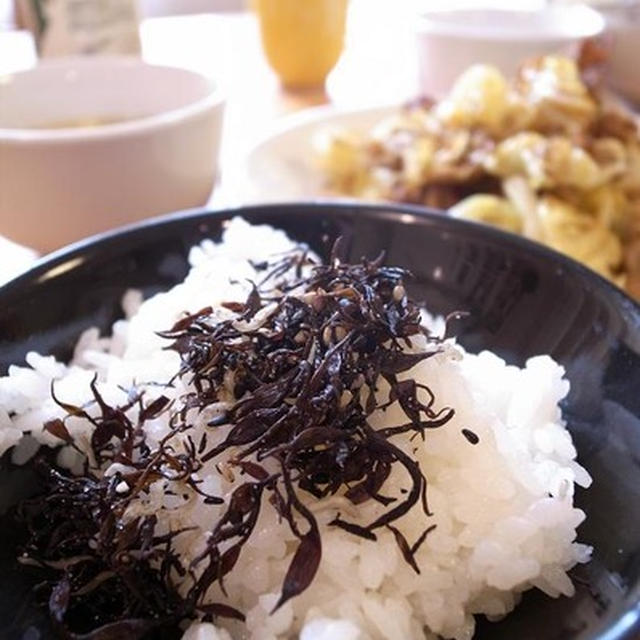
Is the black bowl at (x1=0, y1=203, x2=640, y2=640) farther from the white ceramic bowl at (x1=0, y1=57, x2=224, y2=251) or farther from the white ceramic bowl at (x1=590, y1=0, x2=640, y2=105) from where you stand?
the white ceramic bowl at (x1=590, y1=0, x2=640, y2=105)

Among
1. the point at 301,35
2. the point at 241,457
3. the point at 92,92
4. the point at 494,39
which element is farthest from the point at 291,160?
the point at 241,457

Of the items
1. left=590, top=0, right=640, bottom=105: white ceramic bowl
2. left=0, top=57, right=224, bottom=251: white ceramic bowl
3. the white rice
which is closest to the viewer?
the white rice

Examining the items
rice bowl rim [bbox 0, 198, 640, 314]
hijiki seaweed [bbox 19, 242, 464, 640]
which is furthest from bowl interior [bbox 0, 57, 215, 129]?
hijiki seaweed [bbox 19, 242, 464, 640]

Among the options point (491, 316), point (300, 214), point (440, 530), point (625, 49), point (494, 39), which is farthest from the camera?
point (625, 49)

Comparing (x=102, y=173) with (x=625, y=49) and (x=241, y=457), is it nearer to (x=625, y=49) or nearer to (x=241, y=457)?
(x=241, y=457)

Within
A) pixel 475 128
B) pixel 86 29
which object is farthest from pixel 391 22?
pixel 475 128
